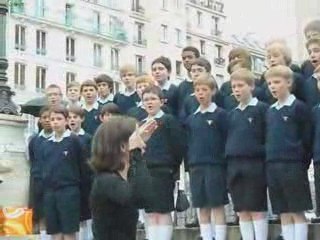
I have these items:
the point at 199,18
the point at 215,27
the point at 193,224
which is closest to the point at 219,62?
the point at 215,27

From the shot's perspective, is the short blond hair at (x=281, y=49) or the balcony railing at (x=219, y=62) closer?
the short blond hair at (x=281, y=49)

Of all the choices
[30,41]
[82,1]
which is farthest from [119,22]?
[30,41]

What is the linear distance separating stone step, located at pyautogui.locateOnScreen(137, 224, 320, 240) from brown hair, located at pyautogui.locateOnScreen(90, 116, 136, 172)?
373 cm

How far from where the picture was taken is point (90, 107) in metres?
10.8

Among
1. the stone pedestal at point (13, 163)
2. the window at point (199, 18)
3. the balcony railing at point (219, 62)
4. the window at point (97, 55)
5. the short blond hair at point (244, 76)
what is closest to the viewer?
the short blond hair at point (244, 76)

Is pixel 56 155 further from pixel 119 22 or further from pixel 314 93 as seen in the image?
pixel 119 22

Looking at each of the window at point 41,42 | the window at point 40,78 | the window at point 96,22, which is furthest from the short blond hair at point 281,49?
the window at point 96,22

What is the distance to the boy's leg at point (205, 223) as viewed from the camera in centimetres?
891

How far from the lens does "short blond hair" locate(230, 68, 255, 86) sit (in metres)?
8.70

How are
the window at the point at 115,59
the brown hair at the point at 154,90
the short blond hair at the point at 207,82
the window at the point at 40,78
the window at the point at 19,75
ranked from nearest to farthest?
1. the short blond hair at the point at 207,82
2. the brown hair at the point at 154,90
3. the window at the point at 19,75
4. the window at the point at 40,78
5. the window at the point at 115,59

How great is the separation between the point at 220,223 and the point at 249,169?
67cm

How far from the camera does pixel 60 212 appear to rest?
9680mm

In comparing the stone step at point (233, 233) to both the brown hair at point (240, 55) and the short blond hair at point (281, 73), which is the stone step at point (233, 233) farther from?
the brown hair at point (240, 55)

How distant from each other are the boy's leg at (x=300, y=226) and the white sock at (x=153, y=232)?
5.12ft
